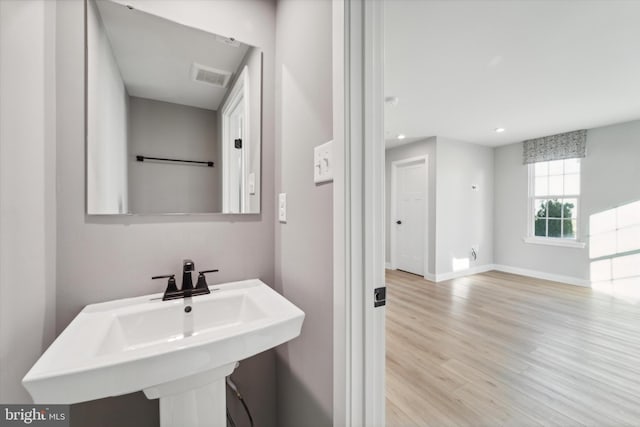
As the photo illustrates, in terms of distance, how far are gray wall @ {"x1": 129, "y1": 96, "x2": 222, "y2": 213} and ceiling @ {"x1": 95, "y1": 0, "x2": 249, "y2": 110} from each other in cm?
6

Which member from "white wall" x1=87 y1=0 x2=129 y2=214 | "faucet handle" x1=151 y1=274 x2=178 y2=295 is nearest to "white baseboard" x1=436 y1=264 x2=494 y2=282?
"faucet handle" x1=151 y1=274 x2=178 y2=295

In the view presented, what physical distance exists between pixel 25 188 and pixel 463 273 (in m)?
5.27

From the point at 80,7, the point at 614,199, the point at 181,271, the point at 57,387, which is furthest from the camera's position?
the point at 614,199

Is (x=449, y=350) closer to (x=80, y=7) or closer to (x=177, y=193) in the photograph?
(x=177, y=193)

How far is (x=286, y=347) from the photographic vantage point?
1145mm

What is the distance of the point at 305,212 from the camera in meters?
0.99

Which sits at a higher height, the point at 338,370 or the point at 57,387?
the point at 57,387

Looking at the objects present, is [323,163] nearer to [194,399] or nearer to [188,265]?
[188,265]

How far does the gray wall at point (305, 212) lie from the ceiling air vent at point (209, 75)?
26 centimetres

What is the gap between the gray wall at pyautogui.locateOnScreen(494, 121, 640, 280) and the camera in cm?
350

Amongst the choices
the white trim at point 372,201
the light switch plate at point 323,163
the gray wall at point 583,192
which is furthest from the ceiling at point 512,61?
the light switch plate at point 323,163

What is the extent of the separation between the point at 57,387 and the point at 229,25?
1.40 metres

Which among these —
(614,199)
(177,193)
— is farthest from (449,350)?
(614,199)

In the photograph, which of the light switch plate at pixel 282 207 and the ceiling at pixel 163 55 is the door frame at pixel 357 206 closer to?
the light switch plate at pixel 282 207
